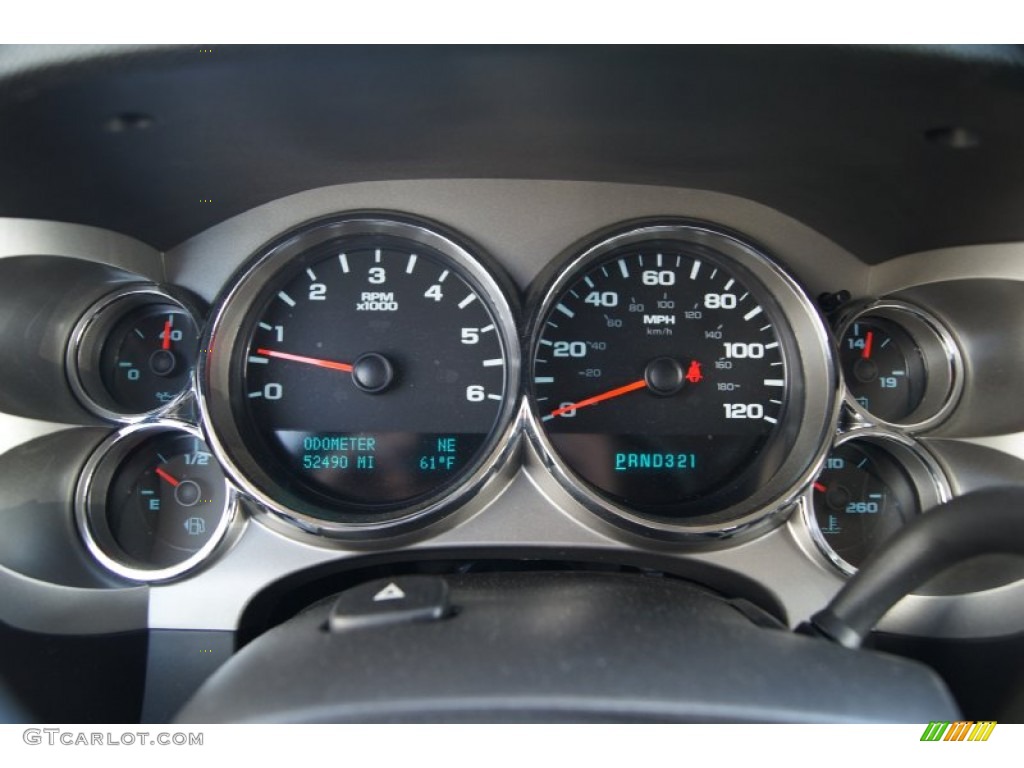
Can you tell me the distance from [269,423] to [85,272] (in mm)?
661

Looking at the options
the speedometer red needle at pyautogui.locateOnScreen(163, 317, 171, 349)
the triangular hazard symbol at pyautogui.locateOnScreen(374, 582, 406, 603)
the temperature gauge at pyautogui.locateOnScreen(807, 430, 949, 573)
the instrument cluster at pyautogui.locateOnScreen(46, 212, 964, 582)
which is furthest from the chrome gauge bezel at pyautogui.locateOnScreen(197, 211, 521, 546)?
the temperature gauge at pyautogui.locateOnScreen(807, 430, 949, 573)

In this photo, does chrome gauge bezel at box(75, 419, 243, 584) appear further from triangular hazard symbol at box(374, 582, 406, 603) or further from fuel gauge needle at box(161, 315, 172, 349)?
triangular hazard symbol at box(374, 582, 406, 603)

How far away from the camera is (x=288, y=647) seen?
1.52 m

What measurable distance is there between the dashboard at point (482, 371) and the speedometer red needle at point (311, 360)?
0.01 meters

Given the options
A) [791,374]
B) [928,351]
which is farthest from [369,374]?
[928,351]

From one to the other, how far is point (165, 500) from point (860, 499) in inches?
79.7

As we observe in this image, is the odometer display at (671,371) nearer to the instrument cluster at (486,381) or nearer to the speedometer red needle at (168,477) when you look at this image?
the instrument cluster at (486,381)

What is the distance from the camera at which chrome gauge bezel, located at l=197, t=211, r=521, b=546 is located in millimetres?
2174

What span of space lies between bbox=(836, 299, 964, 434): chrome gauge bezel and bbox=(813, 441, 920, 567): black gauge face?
133 millimetres

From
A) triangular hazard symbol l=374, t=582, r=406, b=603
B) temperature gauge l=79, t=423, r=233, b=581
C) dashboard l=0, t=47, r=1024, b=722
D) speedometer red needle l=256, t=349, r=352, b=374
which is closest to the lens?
triangular hazard symbol l=374, t=582, r=406, b=603

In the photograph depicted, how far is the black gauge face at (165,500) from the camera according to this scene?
92.5 inches

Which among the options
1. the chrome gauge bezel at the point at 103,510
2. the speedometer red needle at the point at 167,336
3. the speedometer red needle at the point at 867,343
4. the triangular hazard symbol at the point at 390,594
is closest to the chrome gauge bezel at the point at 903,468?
the speedometer red needle at the point at 867,343

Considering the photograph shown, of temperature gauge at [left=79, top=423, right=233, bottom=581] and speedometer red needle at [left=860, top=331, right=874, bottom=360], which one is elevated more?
speedometer red needle at [left=860, top=331, right=874, bottom=360]

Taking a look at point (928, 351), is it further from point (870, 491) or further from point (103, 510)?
point (103, 510)
